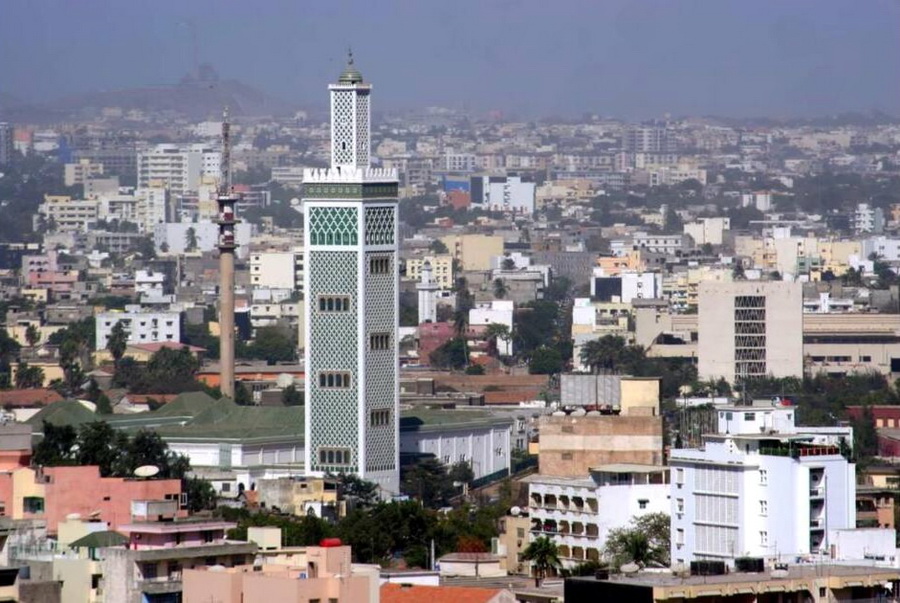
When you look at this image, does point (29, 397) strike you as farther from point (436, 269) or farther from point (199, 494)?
point (436, 269)

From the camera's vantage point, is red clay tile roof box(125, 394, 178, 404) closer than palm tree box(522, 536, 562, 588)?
No

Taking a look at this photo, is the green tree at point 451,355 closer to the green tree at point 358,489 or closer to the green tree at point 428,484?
the green tree at point 428,484

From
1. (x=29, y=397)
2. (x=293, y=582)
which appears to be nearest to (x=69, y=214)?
(x=29, y=397)

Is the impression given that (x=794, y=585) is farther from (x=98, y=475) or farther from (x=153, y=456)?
(x=153, y=456)

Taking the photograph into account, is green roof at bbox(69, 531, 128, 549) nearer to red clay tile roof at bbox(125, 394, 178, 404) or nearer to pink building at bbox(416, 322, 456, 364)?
red clay tile roof at bbox(125, 394, 178, 404)

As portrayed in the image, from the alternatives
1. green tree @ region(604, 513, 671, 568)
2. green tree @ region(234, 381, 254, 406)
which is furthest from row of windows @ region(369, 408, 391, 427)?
green tree @ region(234, 381, 254, 406)

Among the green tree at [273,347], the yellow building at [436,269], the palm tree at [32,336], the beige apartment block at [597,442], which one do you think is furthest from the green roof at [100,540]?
the yellow building at [436,269]
